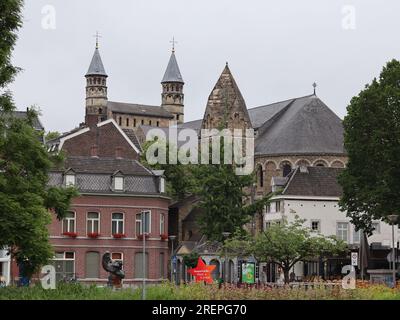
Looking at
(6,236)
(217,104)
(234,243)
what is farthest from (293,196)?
(6,236)

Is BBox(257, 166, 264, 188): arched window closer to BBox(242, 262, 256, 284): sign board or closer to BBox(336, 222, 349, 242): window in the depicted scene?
BBox(336, 222, 349, 242): window

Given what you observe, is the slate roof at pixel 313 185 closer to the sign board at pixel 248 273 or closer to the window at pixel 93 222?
the sign board at pixel 248 273

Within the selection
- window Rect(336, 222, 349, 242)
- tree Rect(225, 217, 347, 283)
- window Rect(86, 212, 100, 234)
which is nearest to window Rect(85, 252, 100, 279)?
window Rect(86, 212, 100, 234)

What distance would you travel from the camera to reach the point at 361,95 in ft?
211

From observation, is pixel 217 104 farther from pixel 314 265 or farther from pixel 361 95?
pixel 361 95

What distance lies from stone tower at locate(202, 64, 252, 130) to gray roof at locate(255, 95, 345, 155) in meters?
3.13

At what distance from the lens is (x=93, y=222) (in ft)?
234

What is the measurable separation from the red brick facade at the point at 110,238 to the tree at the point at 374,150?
15035mm

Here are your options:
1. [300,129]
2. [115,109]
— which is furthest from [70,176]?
[115,109]

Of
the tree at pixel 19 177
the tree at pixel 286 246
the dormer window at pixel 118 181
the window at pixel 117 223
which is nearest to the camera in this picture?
the tree at pixel 19 177

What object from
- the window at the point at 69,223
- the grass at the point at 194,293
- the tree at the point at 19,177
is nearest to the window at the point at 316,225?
the window at the point at 69,223

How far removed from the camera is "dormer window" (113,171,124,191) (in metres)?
72.1

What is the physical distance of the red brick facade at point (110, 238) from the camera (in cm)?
7006
